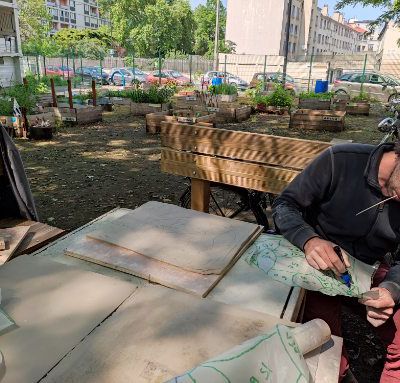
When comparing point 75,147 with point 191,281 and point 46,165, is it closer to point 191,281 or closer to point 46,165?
point 46,165

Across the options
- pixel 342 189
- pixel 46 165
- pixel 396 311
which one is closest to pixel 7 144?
pixel 342 189

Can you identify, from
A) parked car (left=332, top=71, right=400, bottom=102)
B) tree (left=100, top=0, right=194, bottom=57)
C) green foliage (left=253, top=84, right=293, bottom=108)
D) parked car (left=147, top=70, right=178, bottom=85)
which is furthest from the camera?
tree (left=100, top=0, right=194, bottom=57)

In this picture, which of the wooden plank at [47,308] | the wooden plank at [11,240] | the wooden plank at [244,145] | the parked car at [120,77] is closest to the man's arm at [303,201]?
the wooden plank at [244,145]

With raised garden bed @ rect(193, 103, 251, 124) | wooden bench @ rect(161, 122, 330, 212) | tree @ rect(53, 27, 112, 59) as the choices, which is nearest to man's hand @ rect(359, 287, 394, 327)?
wooden bench @ rect(161, 122, 330, 212)

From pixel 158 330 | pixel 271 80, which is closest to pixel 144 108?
pixel 271 80

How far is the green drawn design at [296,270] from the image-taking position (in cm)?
160

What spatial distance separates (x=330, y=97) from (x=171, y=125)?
539 inches

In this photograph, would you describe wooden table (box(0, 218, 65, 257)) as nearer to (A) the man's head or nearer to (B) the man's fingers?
(B) the man's fingers

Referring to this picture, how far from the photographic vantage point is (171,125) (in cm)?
317

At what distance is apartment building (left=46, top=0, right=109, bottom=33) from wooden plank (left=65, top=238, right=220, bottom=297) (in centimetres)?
7246

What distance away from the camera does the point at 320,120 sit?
11266mm

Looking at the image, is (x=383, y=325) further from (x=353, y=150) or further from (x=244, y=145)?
(x=244, y=145)

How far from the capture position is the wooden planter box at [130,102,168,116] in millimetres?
12852

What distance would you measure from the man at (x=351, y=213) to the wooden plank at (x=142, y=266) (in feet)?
1.85
